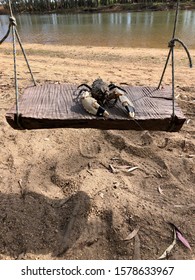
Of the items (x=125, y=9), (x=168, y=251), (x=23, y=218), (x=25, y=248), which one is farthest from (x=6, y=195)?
(x=125, y=9)

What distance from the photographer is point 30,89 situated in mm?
2727

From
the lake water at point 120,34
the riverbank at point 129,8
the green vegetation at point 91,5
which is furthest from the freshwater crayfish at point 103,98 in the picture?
the green vegetation at point 91,5

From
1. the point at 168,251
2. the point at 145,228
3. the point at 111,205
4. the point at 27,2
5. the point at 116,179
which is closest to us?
the point at 168,251

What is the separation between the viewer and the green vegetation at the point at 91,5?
21312 mm

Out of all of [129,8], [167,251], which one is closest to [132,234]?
[167,251]

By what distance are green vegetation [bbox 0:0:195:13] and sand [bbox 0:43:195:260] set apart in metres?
19.8

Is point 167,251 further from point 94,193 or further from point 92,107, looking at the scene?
point 92,107

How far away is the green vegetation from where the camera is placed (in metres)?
21.3

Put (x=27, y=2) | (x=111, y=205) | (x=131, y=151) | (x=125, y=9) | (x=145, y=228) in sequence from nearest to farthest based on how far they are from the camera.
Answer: (x=145, y=228)
(x=111, y=205)
(x=131, y=151)
(x=125, y=9)
(x=27, y=2)

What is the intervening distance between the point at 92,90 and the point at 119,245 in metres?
1.28

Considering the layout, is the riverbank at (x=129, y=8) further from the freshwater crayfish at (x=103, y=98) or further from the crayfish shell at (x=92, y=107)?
the crayfish shell at (x=92, y=107)

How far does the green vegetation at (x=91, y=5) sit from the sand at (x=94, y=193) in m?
19.8

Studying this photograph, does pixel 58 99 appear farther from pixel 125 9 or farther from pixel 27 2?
pixel 27 2

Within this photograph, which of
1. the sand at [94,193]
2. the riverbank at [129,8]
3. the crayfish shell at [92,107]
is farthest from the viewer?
the riverbank at [129,8]
